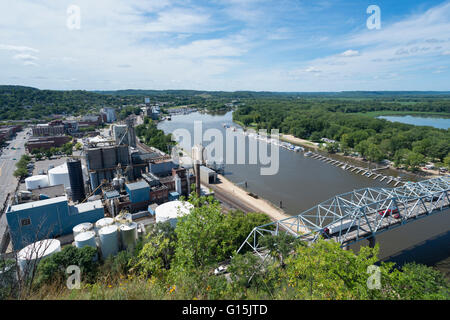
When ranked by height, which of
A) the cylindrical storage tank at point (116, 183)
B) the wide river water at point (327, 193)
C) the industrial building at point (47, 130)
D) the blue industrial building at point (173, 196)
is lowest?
the wide river water at point (327, 193)

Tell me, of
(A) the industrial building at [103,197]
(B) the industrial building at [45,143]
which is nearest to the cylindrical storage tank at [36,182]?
(A) the industrial building at [103,197]

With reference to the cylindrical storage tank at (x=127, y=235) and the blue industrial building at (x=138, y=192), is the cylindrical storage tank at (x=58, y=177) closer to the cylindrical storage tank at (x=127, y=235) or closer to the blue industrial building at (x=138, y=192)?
the blue industrial building at (x=138, y=192)

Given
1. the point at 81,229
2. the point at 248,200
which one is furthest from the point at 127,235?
the point at 248,200

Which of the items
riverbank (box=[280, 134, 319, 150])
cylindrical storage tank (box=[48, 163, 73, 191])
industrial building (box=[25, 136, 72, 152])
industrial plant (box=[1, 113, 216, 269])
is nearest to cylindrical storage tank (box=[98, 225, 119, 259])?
industrial plant (box=[1, 113, 216, 269])

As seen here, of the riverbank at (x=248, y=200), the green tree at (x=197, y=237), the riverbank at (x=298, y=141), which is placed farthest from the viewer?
the riverbank at (x=298, y=141)

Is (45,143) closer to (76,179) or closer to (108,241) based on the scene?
(76,179)

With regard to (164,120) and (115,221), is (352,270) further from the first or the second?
(164,120)

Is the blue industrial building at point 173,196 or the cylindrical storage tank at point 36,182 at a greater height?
the cylindrical storage tank at point 36,182
